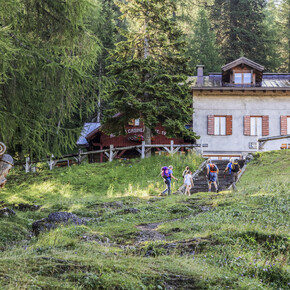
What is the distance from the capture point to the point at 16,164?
96.3ft

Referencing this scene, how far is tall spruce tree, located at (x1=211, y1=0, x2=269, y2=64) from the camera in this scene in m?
47.5

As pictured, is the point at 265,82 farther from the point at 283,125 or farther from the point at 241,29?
the point at 241,29

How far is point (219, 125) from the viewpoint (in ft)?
103

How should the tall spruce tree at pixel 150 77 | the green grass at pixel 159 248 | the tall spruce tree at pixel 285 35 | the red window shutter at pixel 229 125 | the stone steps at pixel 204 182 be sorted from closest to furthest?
the green grass at pixel 159 248
the stone steps at pixel 204 182
the tall spruce tree at pixel 150 77
the red window shutter at pixel 229 125
the tall spruce tree at pixel 285 35

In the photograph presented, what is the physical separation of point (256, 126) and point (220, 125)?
2.67 m

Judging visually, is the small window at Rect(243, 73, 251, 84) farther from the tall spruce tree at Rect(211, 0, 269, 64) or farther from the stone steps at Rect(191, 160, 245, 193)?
the tall spruce tree at Rect(211, 0, 269, 64)

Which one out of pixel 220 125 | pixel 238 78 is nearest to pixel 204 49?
pixel 238 78

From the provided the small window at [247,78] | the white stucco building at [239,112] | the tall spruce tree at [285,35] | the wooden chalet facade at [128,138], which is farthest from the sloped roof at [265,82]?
the tall spruce tree at [285,35]

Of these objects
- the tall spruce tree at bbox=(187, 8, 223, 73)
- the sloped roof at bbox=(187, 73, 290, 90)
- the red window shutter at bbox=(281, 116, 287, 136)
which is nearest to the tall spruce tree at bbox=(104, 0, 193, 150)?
the sloped roof at bbox=(187, 73, 290, 90)

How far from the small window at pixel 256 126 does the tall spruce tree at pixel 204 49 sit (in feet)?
53.0

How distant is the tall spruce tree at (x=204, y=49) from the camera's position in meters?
46.8

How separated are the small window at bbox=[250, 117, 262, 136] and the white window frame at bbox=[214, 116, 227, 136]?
6.60 feet

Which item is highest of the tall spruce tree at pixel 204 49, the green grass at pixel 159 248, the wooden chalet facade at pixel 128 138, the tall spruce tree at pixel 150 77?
the tall spruce tree at pixel 204 49

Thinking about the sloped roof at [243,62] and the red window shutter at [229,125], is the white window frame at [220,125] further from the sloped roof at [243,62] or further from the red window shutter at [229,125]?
the sloped roof at [243,62]
